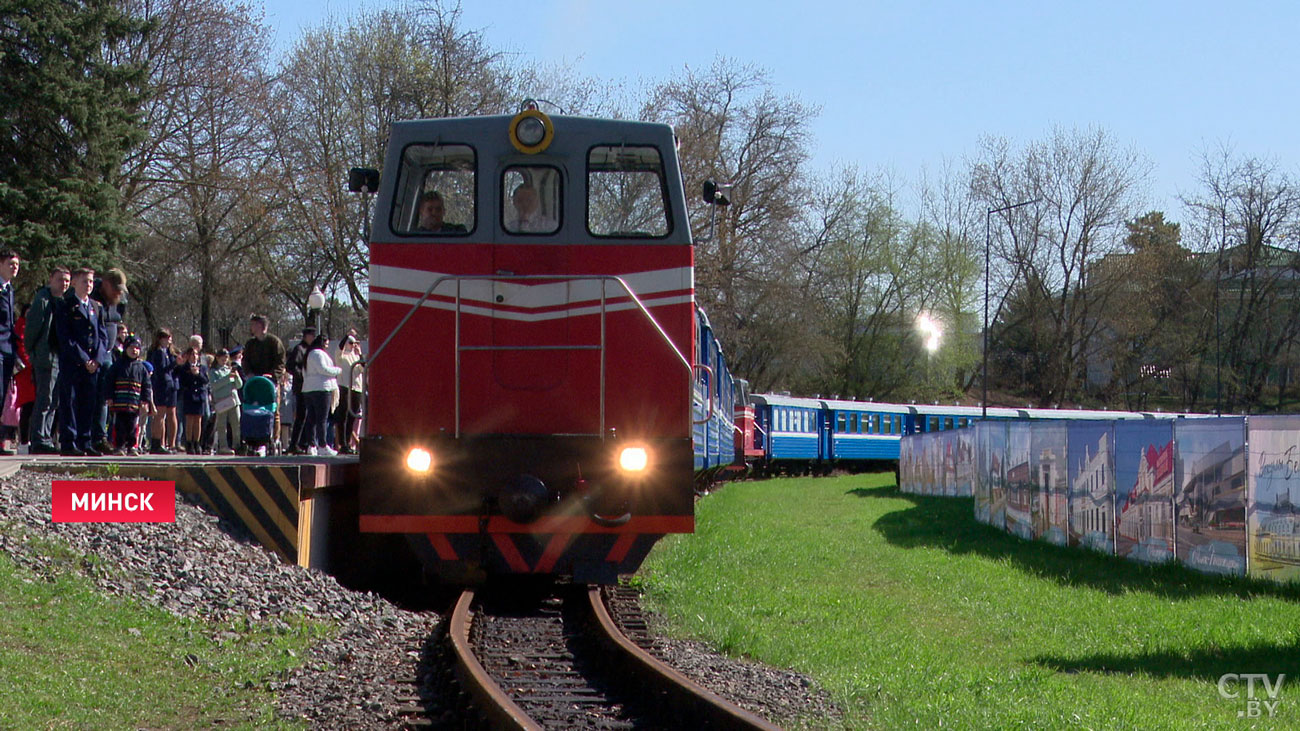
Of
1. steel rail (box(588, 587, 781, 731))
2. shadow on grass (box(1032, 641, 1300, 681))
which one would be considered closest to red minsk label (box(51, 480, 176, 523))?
steel rail (box(588, 587, 781, 731))

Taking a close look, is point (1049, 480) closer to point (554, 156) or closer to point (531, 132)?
point (554, 156)

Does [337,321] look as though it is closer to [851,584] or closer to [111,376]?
[111,376]

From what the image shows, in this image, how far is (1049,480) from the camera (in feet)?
51.6

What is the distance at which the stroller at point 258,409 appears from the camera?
1405 centimetres

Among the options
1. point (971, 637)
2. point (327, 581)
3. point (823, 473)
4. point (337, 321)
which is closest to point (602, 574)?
point (327, 581)

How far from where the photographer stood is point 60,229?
2895 centimetres

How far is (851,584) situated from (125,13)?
1071 inches

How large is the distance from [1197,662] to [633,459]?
396 cm

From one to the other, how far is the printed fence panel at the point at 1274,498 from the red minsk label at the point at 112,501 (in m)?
9.24

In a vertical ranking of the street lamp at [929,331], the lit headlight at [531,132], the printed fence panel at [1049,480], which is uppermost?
the street lamp at [929,331]

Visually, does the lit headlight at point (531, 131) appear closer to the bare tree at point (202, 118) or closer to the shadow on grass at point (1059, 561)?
the shadow on grass at point (1059, 561)

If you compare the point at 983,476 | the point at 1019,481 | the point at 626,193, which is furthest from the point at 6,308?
the point at 983,476

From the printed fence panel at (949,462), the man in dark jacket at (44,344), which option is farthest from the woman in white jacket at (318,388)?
the printed fence panel at (949,462)

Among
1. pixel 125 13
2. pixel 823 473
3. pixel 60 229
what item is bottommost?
pixel 823 473
